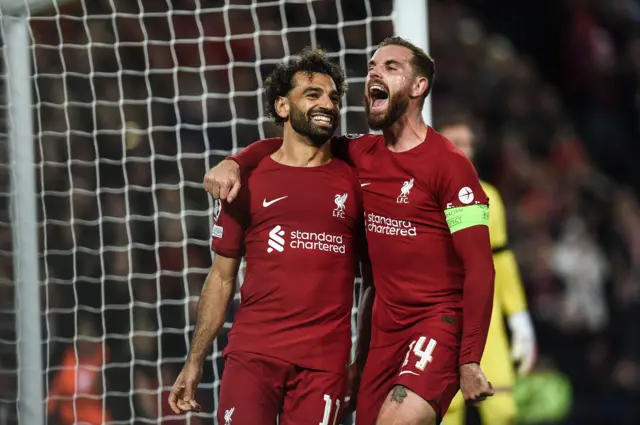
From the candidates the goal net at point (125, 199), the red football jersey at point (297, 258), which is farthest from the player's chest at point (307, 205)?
the goal net at point (125, 199)

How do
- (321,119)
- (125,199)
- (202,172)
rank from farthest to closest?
(202,172), (125,199), (321,119)

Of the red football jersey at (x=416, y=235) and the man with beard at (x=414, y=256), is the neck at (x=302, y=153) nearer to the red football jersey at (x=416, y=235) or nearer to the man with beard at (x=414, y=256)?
the man with beard at (x=414, y=256)

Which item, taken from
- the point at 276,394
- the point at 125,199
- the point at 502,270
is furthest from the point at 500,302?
the point at 125,199

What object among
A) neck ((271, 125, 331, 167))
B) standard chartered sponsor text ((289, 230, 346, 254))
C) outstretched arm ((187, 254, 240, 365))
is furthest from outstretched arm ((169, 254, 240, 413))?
neck ((271, 125, 331, 167))

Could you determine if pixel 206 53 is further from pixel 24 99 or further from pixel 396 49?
pixel 396 49

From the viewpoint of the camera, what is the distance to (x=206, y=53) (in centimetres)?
698

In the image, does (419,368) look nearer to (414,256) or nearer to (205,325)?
(414,256)

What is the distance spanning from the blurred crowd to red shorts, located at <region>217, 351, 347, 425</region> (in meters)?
1.79

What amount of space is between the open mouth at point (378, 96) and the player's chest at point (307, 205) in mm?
287

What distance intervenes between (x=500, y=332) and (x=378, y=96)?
1.75 metres

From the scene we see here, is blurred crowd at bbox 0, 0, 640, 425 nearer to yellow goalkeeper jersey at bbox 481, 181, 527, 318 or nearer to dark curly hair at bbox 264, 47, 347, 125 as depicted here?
yellow goalkeeper jersey at bbox 481, 181, 527, 318

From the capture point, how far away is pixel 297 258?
3521 millimetres

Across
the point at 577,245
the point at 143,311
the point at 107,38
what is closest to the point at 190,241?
the point at 143,311

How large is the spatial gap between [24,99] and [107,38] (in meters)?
1.04
